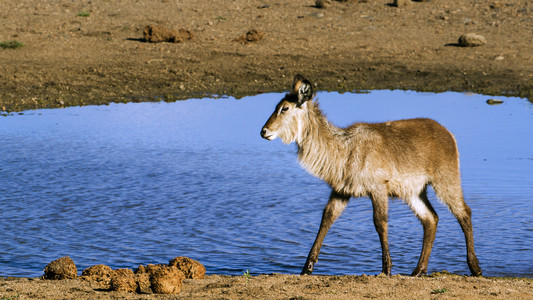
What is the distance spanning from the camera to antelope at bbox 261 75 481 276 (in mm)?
6973

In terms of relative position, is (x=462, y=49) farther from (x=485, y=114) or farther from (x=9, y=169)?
(x=9, y=169)

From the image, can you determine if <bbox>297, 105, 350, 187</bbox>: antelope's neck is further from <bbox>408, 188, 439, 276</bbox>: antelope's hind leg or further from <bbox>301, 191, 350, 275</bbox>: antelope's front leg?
<bbox>408, 188, 439, 276</bbox>: antelope's hind leg

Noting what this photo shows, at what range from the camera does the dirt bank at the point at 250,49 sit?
60.8 feet

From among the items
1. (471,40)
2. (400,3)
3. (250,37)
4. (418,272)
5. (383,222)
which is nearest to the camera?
(383,222)

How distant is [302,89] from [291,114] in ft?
0.82

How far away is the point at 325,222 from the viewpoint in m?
7.01

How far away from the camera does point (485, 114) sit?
1578 cm

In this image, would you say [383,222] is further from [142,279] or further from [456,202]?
[142,279]

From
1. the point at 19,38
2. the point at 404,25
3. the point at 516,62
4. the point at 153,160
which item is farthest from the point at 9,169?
the point at 404,25

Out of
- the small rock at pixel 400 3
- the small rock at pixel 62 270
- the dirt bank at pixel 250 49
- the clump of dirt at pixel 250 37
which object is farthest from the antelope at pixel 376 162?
the small rock at pixel 400 3

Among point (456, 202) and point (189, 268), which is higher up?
point (456, 202)

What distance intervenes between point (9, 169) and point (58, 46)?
34.0ft

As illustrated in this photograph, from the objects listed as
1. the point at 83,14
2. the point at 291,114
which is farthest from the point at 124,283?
the point at 83,14

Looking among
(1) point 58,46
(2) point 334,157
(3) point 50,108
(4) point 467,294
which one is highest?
(1) point 58,46
